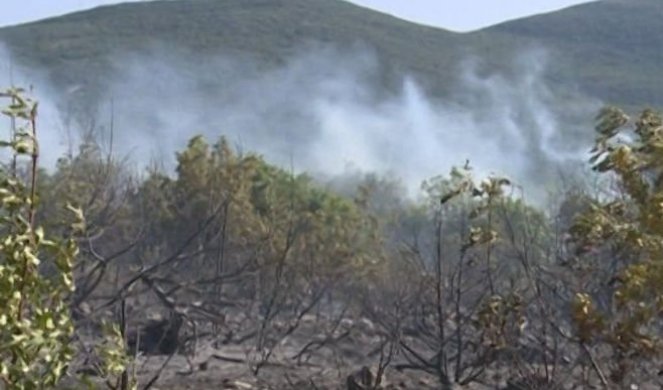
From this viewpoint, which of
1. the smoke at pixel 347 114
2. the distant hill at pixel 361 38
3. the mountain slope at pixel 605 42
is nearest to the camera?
the smoke at pixel 347 114

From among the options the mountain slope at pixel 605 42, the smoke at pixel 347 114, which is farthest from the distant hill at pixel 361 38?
the smoke at pixel 347 114

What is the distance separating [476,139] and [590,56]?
1162 inches

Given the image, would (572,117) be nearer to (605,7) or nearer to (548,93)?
(548,93)

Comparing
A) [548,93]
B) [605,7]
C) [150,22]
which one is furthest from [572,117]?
[150,22]

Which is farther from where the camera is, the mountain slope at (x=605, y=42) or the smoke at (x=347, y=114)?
the mountain slope at (x=605, y=42)

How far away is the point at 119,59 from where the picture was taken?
11488 cm

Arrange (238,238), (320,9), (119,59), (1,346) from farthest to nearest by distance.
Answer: (320,9) < (119,59) < (238,238) < (1,346)

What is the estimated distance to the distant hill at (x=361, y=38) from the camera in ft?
374

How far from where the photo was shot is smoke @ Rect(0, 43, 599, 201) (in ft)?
297

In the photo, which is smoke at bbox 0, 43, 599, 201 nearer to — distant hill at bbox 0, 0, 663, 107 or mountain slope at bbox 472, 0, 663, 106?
distant hill at bbox 0, 0, 663, 107

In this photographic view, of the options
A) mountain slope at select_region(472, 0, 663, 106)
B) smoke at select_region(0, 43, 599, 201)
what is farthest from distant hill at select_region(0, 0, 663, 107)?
smoke at select_region(0, 43, 599, 201)

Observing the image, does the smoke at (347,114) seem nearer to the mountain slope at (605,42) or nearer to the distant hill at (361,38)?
the distant hill at (361,38)

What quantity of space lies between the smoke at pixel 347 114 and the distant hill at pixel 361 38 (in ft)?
5.93

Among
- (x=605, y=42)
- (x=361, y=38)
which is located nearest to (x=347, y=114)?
(x=361, y=38)
